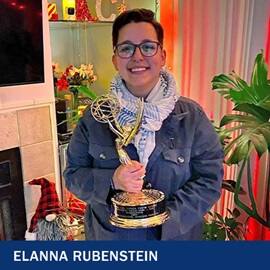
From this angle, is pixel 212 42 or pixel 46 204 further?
pixel 212 42

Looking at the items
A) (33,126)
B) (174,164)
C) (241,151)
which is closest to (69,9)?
(33,126)

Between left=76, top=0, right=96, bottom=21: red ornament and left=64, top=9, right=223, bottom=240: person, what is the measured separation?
54.7 inches

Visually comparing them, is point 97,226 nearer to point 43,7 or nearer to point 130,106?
point 130,106

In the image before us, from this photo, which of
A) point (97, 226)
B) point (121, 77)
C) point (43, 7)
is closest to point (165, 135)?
point (121, 77)

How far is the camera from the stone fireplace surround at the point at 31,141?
188cm

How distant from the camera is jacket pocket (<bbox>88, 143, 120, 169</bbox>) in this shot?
103 cm

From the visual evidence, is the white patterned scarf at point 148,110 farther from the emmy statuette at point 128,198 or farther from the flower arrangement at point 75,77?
the flower arrangement at point 75,77

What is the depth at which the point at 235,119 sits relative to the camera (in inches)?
54.9

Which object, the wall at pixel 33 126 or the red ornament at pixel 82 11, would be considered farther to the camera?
the red ornament at pixel 82 11

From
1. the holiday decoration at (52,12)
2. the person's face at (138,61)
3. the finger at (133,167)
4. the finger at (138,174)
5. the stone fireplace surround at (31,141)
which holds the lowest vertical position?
the stone fireplace surround at (31,141)

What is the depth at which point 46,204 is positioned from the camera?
6.08ft

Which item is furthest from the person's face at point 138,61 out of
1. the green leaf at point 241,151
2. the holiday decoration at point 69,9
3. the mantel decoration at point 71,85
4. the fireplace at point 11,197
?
the holiday decoration at point 69,9

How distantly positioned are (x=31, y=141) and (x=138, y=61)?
118 cm

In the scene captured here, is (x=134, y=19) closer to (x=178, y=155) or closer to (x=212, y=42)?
(x=178, y=155)
